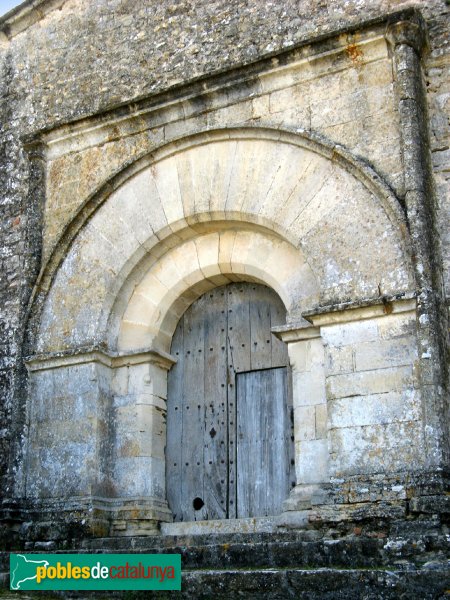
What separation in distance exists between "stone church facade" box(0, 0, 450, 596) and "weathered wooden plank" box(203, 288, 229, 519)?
0.02 m

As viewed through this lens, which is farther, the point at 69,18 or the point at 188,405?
the point at 69,18

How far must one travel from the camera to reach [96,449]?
7.29m

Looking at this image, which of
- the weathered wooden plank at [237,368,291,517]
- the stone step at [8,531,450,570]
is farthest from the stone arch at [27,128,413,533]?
the stone step at [8,531,450,570]

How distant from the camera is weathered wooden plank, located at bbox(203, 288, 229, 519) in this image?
24.0 feet

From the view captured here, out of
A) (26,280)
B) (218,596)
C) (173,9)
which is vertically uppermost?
(173,9)

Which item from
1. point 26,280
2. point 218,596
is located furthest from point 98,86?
point 218,596

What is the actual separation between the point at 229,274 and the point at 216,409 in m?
1.14

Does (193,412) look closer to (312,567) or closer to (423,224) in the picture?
(312,567)

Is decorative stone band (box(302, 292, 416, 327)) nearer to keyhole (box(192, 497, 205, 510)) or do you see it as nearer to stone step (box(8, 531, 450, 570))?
stone step (box(8, 531, 450, 570))

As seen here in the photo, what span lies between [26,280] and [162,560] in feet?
10.9

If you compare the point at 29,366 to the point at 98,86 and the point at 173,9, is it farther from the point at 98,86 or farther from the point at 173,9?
the point at 173,9

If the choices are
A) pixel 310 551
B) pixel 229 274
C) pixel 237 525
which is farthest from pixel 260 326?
pixel 310 551

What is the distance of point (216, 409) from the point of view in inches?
298
